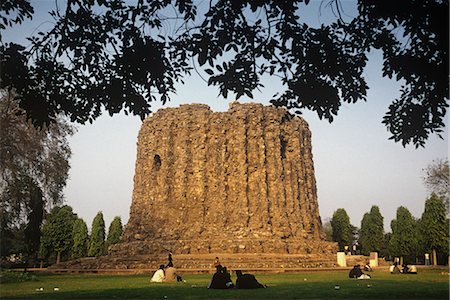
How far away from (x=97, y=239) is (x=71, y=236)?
3.11 meters

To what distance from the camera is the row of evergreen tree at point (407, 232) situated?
38406 mm

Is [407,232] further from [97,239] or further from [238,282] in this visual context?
[238,282]

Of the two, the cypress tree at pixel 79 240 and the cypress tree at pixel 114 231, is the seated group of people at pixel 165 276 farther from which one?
the cypress tree at pixel 114 231

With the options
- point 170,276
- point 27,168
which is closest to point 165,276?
point 170,276

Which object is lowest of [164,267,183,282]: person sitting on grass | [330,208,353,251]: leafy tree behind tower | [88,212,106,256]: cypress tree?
[164,267,183,282]: person sitting on grass

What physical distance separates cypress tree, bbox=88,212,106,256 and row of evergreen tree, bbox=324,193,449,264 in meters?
24.1

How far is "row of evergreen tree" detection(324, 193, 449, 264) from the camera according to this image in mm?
38406

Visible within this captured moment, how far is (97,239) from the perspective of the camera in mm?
48312

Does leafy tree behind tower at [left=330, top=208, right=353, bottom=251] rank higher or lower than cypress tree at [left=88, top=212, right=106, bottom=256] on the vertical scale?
higher

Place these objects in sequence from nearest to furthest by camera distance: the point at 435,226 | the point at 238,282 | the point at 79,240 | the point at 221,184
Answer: the point at 238,282 → the point at 221,184 → the point at 435,226 → the point at 79,240

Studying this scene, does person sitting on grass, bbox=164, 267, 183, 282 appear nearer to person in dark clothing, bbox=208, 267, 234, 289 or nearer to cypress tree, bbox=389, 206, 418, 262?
person in dark clothing, bbox=208, 267, 234, 289

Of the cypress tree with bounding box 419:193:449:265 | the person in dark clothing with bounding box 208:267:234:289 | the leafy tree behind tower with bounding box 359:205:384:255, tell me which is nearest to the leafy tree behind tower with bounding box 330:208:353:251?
the leafy tree behind tower with bounding box 359:205:384:255

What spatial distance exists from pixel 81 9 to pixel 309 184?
30.5 meters

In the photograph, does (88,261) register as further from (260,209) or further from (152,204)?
(260,209)
